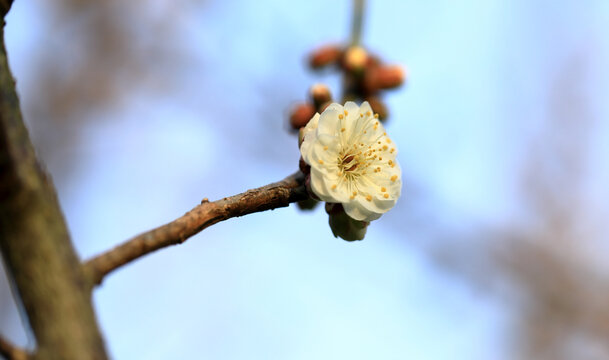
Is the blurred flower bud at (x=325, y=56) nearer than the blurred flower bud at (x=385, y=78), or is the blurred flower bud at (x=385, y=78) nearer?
the blurred flower bud at (x=385, y=78)

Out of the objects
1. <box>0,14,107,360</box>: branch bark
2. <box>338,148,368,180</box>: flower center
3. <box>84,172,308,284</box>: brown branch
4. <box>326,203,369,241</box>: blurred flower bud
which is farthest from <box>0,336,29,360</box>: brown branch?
<box>338,148,368,180</box>: flower center

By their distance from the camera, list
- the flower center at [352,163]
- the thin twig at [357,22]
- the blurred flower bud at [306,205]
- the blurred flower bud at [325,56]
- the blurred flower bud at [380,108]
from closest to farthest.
A: the flower center at [352,163], the blurred flower bud at [306,205], the blurred flower bud at [380,108], the thin twig at [357,22], the blurred flower bud at [325,56]

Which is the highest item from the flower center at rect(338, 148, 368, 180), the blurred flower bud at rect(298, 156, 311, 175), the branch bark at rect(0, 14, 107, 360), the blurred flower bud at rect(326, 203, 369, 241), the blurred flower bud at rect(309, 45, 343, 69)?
the blurred flower bud at rect(309, 45, 343, 69)

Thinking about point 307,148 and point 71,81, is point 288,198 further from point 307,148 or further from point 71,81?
point 71,81

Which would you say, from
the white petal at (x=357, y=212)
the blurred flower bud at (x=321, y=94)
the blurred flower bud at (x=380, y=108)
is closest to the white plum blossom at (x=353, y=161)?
the white petal at (x=357, y=212)

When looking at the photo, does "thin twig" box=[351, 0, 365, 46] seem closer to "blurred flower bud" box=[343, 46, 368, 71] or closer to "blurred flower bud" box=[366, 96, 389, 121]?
"blurred flower bud" box=[343, 46, 368, 71]

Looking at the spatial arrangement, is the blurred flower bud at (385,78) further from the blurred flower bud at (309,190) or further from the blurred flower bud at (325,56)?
the blurred flower bud at (309,190)

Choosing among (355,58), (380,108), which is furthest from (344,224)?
(355,58)

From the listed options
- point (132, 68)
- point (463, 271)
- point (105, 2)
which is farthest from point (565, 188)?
point (105, 2)

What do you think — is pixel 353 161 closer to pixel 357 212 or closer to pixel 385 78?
pixel 357 212
